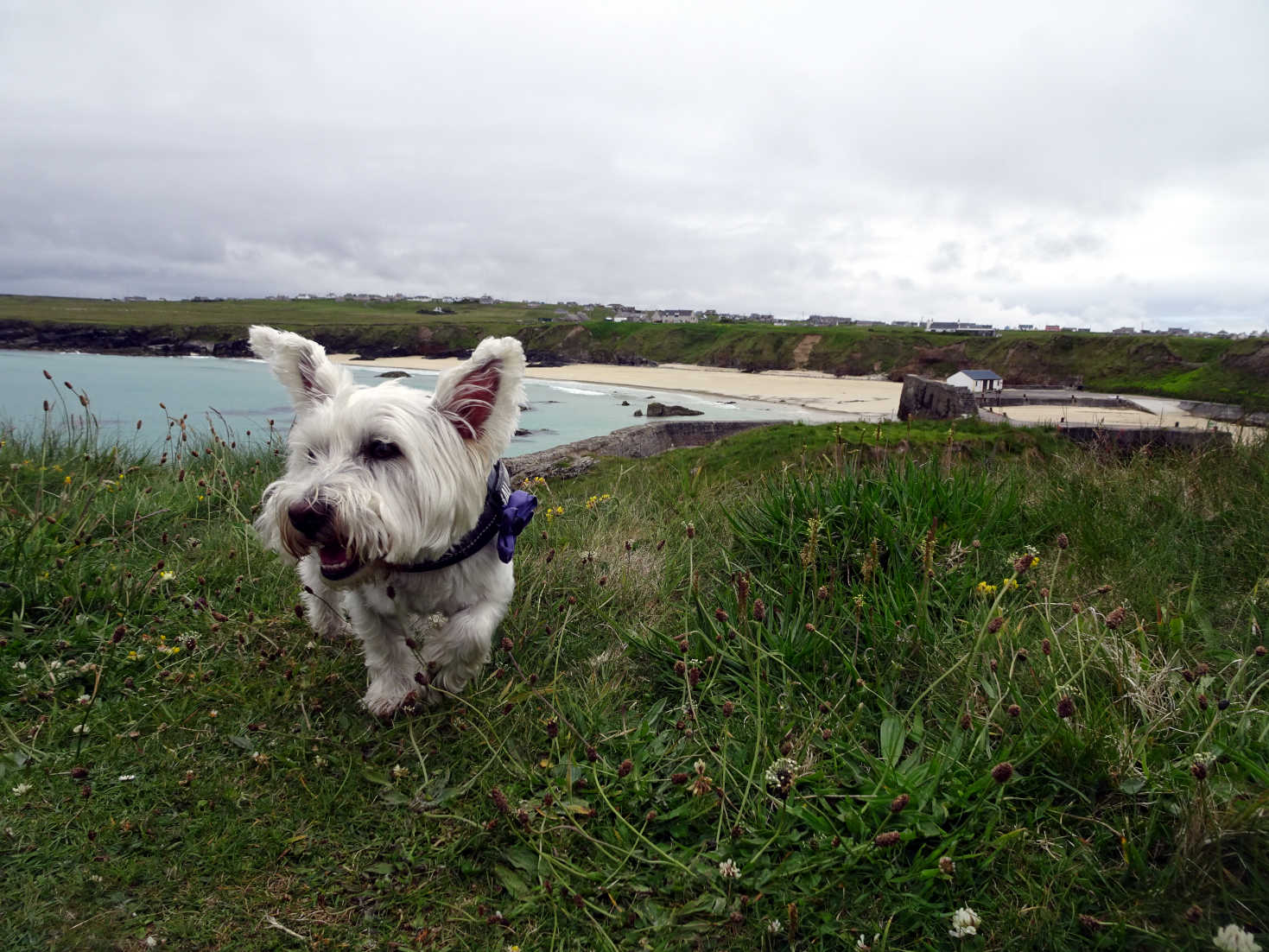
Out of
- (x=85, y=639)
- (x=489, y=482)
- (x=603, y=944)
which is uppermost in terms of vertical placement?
(x=489, y=482)

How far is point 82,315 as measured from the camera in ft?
349

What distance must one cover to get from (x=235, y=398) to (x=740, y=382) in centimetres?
5089

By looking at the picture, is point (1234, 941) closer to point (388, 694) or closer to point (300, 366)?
point (388, 694)

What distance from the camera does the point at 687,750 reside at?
308 centimetres

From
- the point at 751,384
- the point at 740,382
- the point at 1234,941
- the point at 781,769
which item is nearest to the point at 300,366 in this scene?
the point at 781,769

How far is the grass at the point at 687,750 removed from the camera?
90.5 inches

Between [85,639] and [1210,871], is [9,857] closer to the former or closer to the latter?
[85,639]

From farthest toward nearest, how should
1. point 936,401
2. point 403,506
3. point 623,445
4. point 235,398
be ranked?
point 235,398 < point 936,401 < point 623,445 < point 403,506

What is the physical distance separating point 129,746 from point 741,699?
2761mm

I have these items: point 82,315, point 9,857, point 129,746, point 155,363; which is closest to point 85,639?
point 129,746

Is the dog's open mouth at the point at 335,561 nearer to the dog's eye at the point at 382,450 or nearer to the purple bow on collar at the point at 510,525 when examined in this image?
the dog's eye at the point at 382,450

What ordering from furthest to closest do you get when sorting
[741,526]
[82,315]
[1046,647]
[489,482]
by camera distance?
[82,315] → [741,526] → [489,482] → [1046,647]

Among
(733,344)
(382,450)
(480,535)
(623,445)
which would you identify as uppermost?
(733,344)

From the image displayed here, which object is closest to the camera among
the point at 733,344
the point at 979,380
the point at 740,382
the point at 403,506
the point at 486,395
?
the point at 403,506
